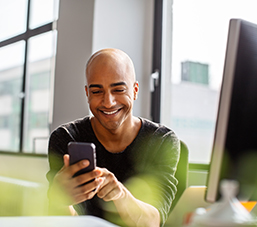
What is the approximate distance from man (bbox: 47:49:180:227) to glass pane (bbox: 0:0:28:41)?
7.91ft

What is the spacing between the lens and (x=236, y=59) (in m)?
0.54

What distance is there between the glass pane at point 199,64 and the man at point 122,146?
2.71 feet

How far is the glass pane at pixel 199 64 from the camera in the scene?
209cm

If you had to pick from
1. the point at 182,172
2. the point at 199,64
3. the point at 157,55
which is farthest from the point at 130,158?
the point at 157,55

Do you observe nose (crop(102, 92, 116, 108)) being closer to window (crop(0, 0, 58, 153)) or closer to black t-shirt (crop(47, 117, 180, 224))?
black t-shirt (crop(47, 117, 180, 224))

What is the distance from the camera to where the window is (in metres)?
3.16

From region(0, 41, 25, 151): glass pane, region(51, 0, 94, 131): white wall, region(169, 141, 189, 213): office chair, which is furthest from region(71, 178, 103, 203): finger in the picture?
region(0, 41, 25, 151): glass pane

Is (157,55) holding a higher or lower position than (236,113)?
higher

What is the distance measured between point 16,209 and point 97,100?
68.0 inches

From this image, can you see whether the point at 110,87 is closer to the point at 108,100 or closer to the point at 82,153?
the point at 108,100

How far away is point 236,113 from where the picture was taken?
54 centimetres

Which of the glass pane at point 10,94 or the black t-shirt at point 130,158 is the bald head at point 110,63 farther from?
the glass pane at point 10,94

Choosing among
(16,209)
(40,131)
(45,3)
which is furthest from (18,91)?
(16,209)

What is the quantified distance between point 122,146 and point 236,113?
872 mm
